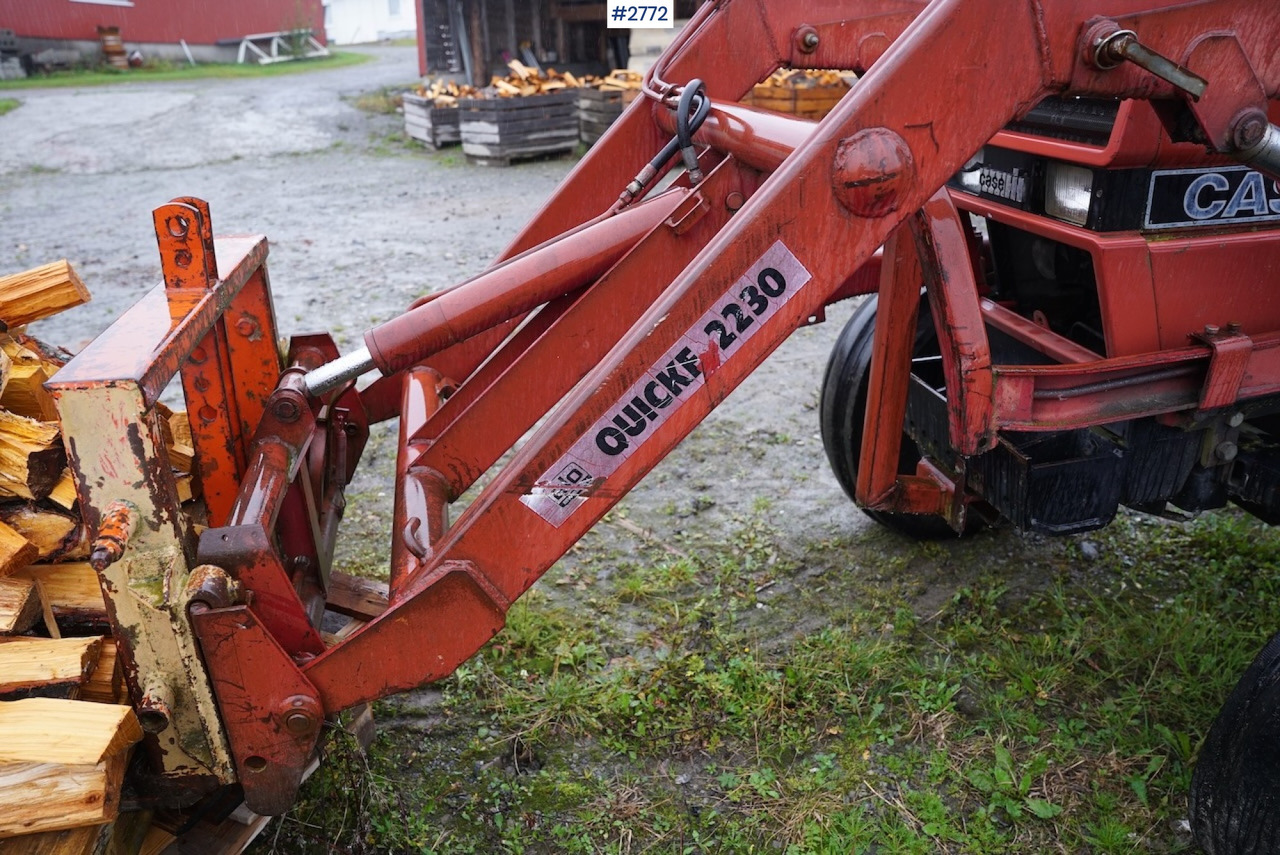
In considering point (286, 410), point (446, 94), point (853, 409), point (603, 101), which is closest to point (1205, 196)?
point (853, 409)

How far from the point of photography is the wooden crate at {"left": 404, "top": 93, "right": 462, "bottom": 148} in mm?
12055

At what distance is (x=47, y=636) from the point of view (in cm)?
211

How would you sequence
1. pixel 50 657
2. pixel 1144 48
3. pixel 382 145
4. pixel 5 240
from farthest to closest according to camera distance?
pixel 382 145 < pixel 5 240 < pixel 50 657 < pixel 1144 48

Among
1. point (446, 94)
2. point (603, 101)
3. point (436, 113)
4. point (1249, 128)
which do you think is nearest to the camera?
point (1249, 128)

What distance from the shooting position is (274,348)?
252 cm

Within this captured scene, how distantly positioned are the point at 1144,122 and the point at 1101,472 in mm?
817

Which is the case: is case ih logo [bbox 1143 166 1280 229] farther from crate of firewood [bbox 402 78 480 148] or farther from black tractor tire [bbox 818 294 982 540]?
crate of firewood [bbox 402 78 480 148]

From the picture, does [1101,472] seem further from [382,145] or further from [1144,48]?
[382,145]

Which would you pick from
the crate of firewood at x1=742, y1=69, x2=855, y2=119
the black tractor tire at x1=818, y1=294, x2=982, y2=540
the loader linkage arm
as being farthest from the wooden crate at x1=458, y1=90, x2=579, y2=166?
the loader linkage arm

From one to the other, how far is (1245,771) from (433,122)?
11556 millimetres

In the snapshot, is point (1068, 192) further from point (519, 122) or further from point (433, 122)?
point (433, 122)

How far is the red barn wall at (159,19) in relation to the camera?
21.0 m

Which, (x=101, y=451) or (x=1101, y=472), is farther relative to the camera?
(x=1101, y=472)

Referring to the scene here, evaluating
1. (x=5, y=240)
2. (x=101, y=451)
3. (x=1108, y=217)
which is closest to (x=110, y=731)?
(x=101, y=451)
